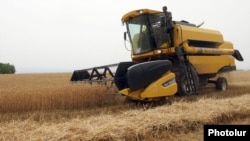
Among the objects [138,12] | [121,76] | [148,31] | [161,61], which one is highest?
[138,12]

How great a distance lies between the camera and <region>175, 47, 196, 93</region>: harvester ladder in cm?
812

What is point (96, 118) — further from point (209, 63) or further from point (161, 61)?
point (209, 63)

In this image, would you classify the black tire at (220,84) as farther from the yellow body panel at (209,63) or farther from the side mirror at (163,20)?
the side mirror at (163,20)

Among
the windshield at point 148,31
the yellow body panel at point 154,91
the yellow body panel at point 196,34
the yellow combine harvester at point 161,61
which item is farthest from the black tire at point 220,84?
the yellow body panel at point 154,91

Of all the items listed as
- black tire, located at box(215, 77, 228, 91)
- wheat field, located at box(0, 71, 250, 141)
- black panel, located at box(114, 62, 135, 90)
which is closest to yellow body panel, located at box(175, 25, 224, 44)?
black tire, located at box(215, 77, 228, 91)

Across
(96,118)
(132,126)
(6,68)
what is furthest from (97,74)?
(6,68)

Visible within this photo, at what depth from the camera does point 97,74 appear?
891cm

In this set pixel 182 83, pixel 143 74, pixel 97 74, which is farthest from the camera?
pixel 97 74

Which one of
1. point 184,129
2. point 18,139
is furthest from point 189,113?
point 18,139

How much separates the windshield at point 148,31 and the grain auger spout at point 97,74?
113cm

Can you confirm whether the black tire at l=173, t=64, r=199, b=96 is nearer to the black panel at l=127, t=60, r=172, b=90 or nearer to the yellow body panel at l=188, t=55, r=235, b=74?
the yellow body panel at l=188, t=55, r=235, b=74

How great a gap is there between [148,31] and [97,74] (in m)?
1.95

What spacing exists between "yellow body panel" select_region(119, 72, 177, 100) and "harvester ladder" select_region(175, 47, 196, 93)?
4.79 ft

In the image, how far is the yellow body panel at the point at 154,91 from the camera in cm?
635
